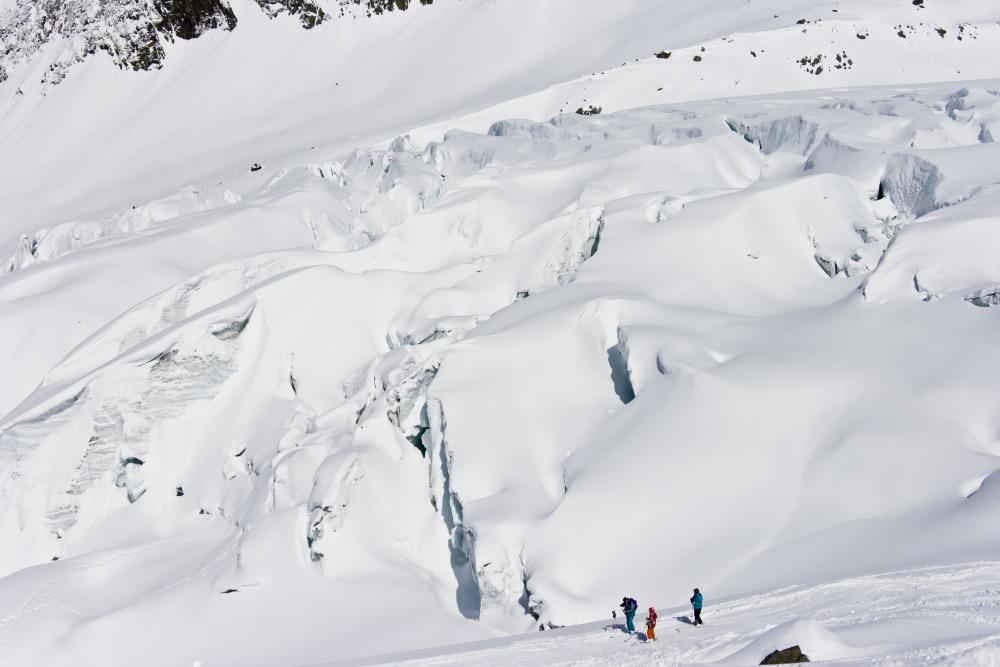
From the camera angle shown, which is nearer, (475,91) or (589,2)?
(475,91)

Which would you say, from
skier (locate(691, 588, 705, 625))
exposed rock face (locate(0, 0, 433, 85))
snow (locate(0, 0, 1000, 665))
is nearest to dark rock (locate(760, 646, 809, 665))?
snow (locate(0, 0, 1000, 665))

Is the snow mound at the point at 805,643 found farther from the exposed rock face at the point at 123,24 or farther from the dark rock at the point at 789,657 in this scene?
the exposed rock face at the point at 123,24

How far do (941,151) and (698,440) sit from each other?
51.8ft

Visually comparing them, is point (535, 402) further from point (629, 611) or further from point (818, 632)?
point (818, 632)

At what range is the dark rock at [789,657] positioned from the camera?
39.7 feet

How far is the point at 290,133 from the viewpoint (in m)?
56.8

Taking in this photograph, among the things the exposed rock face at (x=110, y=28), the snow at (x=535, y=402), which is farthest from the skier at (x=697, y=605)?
the exposed rock face at (x=110, y=28)

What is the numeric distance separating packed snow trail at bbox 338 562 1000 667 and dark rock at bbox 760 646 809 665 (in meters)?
0.07

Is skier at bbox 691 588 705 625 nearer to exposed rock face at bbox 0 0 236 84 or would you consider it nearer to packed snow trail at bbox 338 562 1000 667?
packed snow trail at bbox 338 562 1000 667

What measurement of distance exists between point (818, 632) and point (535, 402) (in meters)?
11.8

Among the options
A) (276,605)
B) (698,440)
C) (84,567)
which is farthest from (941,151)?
(84,567)

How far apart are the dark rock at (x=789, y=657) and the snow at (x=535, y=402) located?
255 millimetres

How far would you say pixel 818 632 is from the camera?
12430 mm

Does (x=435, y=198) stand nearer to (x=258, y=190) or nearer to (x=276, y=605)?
(x=258, y=190)
